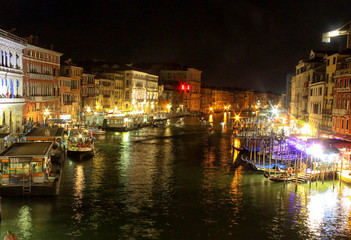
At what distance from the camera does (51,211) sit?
1444 cm

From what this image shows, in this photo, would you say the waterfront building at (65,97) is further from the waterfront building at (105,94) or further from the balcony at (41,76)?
the waterfront building at (105,94)

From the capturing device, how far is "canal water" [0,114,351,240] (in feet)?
42.9

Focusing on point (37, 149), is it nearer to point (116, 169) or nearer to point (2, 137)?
point (2, 137)

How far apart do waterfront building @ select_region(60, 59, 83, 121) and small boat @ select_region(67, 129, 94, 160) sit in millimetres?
14797

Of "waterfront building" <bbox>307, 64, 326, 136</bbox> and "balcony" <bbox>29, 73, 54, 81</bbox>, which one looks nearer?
"waterfront building" <bbox>307, 64, 326, 136</bbox>

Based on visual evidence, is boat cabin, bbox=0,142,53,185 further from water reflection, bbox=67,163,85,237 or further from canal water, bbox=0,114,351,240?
water reflection, bbox=67,163,85,237

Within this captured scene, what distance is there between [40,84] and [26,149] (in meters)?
19.5

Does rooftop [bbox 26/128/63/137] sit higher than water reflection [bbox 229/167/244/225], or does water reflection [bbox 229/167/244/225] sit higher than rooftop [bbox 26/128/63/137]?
rooftop [bbox 26/128/63/137]

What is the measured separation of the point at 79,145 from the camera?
25234mm

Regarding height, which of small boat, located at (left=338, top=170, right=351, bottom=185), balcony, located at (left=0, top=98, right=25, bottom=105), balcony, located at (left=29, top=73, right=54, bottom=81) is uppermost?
balcony, located at (left=29, top=73, right=54, bottom=81)

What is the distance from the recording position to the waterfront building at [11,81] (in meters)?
25.6

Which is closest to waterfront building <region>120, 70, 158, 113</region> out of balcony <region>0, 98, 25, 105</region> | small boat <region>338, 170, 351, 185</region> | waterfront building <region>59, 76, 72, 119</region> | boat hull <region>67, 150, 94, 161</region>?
waterfront building <region>59, 76, 72, 119</region>

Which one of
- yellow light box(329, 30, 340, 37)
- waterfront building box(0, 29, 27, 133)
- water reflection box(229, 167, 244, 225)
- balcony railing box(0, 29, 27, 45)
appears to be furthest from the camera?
yellow light box(329, 30, 340, 37)

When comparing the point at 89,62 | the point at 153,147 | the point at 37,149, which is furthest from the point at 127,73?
the point at 37,149
